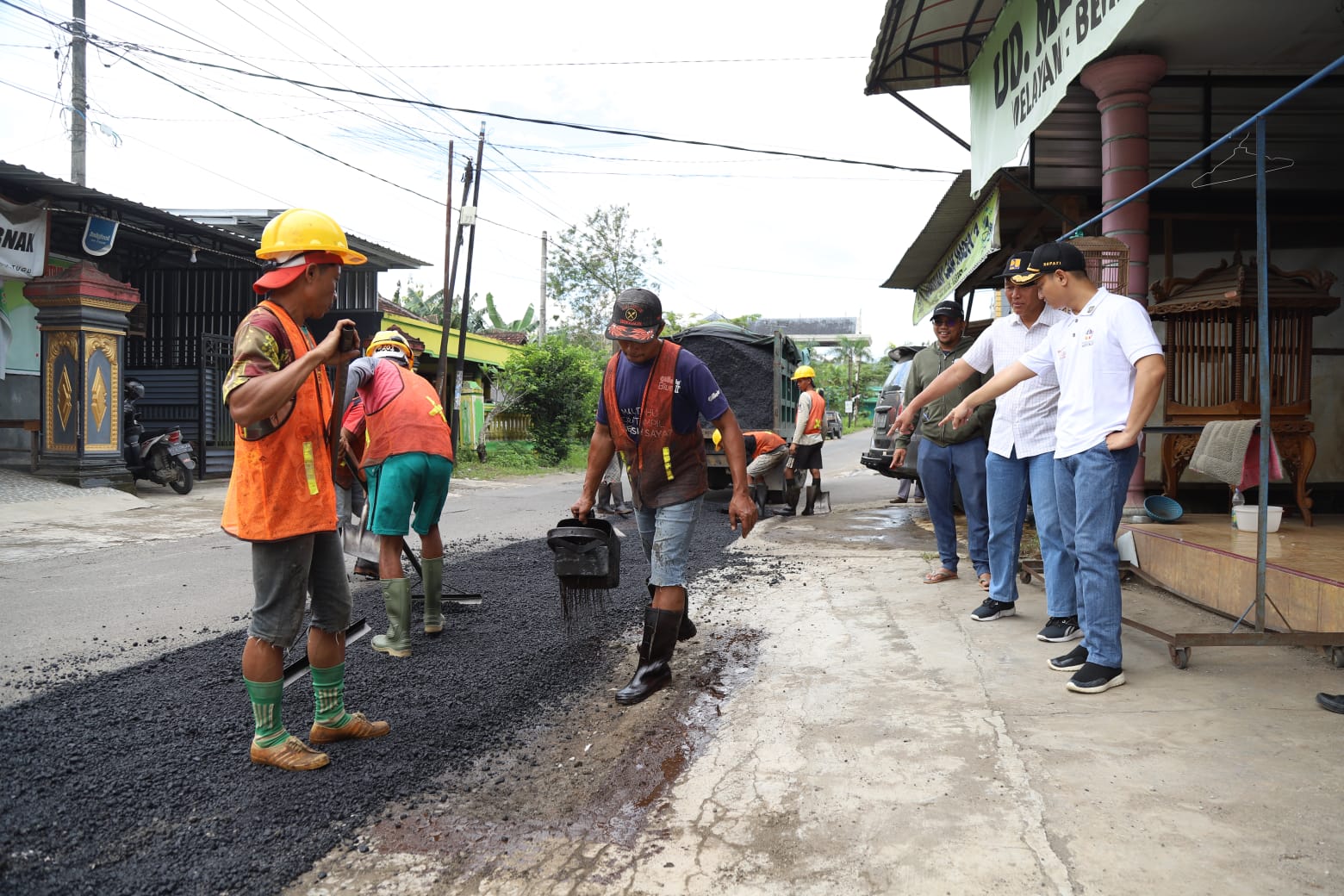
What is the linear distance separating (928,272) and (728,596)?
807 cm

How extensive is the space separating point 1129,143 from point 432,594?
548 cm

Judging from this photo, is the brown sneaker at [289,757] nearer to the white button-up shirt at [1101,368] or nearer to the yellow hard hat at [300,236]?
the yellow hard hat at [300,236]

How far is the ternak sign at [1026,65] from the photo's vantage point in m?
5.46

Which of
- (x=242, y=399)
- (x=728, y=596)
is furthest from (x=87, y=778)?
(x=728, y=596)

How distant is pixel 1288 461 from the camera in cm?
613

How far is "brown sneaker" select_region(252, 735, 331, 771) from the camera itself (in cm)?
297

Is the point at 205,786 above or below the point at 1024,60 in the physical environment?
below

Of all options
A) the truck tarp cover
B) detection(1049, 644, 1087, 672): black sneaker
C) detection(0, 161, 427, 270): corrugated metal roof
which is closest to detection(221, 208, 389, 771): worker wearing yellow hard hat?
detection(1049, 644, 1087, 672): black sneaker

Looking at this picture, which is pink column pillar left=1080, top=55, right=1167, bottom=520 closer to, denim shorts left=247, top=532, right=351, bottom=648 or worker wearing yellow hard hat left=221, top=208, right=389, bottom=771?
worker wearing yellow hard hat left=221, top=208, right=389, bottom=771

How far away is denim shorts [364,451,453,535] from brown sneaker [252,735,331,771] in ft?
5.03

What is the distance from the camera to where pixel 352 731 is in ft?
10.7

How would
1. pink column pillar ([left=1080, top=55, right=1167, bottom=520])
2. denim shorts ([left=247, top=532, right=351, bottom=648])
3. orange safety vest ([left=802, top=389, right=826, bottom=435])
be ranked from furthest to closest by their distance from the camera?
orange safety vest ([left=802, top=389, right=826, bottom=435])
pink column pillar ([left=1080, top=55, right=1167, bottom=520])
denim shorts ([left=247, top=532, right=351, bottom=648])

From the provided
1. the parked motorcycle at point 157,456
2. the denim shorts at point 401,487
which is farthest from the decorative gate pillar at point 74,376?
the denim shorts at point 401,487

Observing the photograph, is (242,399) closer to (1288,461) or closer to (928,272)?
(1288,461)
